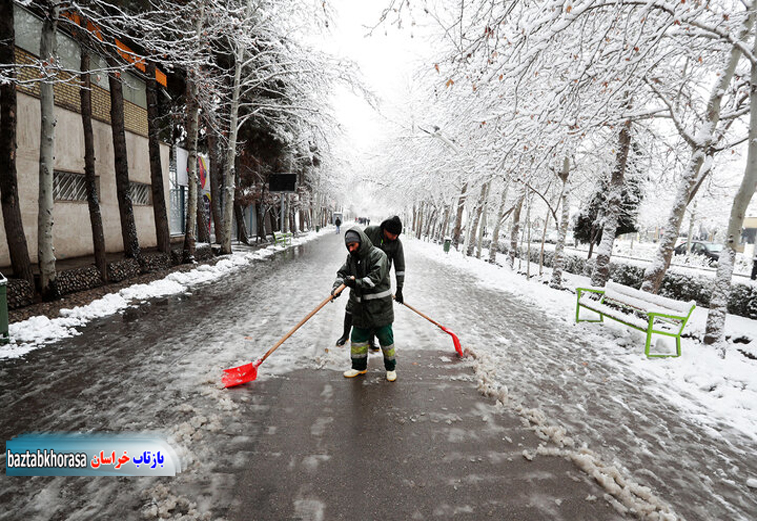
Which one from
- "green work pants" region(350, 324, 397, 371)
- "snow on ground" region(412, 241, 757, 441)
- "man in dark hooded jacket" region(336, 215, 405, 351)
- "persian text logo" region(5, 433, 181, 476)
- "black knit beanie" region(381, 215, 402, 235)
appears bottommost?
"snow on ground" region(412, 241, 757, 441)

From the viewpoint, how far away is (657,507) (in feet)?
8.39

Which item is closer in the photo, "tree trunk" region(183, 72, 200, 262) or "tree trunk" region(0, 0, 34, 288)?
"tree trunk" region(0, 0, 34, 288)

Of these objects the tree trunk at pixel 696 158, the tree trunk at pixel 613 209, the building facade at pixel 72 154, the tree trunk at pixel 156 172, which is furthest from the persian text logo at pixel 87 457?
the tree trunk at pixel 613 209

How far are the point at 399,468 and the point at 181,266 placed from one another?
10744mm

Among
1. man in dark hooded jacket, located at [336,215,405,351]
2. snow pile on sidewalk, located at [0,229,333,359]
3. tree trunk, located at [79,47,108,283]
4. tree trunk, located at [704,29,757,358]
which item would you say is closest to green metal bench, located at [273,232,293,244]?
snow pile on sidewalk, located at [0,229,333,359]

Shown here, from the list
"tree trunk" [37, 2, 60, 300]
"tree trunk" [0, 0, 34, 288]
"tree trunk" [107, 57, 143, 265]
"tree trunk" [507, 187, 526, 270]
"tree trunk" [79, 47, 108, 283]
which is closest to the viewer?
"tree trunk" [0, 0, 34, 288]

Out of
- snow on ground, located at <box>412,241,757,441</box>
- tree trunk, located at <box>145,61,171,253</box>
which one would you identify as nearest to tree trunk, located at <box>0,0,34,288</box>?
tree trunk, located at <box>145,61,171,253</box>

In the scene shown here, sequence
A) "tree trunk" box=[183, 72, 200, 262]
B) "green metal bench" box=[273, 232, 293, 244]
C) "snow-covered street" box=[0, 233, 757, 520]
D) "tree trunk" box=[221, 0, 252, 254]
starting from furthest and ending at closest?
"green metal bench" box=[273, 232, 293, 244] < "tree trunk" box=[221, 0, 252, 254] < "tree trunk" box=[183, 72, 200, 262] < "snow-covered street" box=[0, 233, 757, 520]

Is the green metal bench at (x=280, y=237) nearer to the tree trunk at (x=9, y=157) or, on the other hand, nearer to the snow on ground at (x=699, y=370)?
the tree trunk at (x=9, y=157)

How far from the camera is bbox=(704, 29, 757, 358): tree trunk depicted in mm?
5562

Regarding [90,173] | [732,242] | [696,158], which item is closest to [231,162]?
[90,173]

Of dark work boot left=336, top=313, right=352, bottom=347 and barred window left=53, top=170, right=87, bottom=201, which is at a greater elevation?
barred window left=53, top=170, right=87, bottom=201

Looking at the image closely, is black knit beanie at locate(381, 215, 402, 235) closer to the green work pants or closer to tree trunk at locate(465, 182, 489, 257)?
the green work pants

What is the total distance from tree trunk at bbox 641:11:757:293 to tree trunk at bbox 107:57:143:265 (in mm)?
12758
